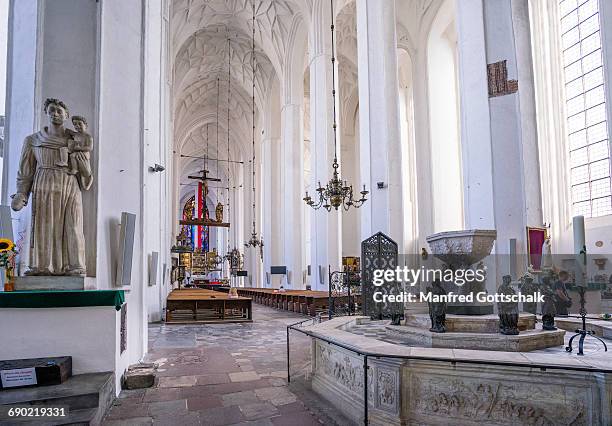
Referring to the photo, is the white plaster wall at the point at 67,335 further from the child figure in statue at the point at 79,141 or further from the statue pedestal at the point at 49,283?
the child figure in statue at the point at 79,141

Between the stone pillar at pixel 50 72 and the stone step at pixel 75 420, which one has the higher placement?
the stone pillar at pixel 50 72

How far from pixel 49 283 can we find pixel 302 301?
11.2m

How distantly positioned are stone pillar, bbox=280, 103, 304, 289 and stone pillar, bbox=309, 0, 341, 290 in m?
3.81

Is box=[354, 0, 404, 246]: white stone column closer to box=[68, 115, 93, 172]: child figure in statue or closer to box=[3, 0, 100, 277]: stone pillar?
box=[3, 0, 100, 277]: stone pillar

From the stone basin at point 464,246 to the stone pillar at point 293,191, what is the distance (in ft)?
53.5

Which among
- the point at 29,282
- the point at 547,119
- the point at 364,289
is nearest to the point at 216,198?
the point at 547,119

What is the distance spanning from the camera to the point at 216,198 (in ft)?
162

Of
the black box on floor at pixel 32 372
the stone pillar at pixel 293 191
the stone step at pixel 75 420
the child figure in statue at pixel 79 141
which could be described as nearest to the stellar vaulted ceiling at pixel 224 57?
the stone pillar at pixel 293 191

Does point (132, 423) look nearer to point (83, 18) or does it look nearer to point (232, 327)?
point (83, 18)

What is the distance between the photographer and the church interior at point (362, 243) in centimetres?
405

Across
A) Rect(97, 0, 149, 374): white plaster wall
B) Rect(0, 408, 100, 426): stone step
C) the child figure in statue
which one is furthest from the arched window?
Rect(0, 408, 100, 426): stone step

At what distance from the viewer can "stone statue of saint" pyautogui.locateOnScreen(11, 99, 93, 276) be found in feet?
16.0

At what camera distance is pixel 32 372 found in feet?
13.7

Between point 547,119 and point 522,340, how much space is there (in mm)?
13007
